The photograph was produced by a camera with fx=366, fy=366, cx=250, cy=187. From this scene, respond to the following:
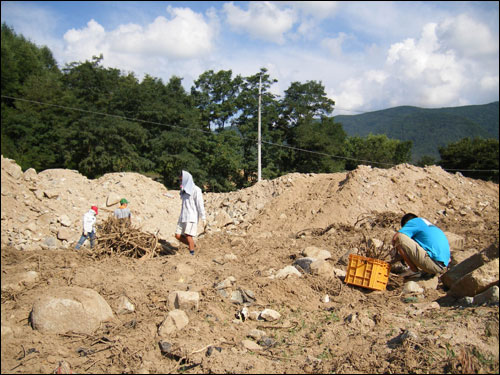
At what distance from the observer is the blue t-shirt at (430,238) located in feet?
16.8

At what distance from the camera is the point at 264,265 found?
21.5 feet

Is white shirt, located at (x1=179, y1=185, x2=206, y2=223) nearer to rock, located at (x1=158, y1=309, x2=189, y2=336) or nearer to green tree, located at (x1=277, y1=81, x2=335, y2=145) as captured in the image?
rock, located at (x1=158, y1=309, x2=189, y2=336)

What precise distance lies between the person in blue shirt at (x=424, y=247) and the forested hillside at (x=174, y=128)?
14.3 m

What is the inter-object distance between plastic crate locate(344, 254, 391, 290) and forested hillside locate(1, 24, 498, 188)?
1382 centimetres

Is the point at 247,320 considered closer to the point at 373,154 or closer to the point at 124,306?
the point at 124,306

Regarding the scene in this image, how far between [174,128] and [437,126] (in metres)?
116

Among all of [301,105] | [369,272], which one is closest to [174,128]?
[301,105]

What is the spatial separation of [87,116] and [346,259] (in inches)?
754

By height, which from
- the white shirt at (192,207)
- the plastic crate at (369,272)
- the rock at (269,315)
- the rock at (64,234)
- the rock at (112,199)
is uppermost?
the white shirt at (192,207)

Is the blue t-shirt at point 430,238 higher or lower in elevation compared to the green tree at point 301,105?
lower

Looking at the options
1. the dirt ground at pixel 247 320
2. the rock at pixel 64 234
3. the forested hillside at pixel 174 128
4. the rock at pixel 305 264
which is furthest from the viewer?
the forested hillside at pixel 174 128

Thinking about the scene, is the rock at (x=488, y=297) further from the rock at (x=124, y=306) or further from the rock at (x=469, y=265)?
the rock at (x=124, y=306)

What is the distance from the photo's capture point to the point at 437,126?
119 meters

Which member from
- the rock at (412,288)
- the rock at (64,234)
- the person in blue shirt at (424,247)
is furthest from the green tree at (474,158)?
the rock at (64,234)
